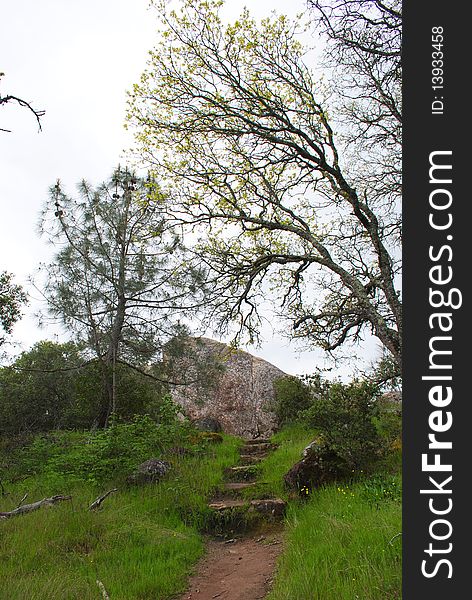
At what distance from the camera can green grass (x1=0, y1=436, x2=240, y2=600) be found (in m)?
4.90

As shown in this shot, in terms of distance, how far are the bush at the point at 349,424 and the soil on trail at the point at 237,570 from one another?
189cm

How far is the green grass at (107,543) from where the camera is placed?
4.90 metres

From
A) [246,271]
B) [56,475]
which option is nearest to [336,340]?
[246,271]

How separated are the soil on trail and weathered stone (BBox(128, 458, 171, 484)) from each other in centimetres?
211

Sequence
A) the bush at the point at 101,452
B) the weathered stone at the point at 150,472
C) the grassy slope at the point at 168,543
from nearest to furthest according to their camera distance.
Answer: the grassy slope at the point at 168,543, the weathered stone at the point at 150,472, the bush at the point at 101,452

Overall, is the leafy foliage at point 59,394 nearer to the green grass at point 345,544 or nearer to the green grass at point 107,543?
the green grass at point 107,543

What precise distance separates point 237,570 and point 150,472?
3508 mm

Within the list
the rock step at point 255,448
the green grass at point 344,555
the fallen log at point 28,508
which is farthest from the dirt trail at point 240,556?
the rock step at point 255,448

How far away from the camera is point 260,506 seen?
787 centimetres

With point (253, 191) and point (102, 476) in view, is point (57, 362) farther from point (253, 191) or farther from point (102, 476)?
point (253, 191)

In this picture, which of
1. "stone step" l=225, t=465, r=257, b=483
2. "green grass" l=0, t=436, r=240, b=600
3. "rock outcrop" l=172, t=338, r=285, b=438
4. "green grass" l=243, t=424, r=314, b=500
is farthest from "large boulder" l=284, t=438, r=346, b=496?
"rock outcrop" l=172, t=338, r=285, b=438

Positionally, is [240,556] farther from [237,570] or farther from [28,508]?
[28,508]

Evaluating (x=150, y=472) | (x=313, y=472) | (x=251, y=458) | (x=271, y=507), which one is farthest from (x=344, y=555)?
(x=251, y=458)

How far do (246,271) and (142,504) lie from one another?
4.68 meters
